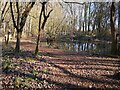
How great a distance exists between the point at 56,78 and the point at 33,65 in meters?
2.43

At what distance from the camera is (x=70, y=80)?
11.6 m

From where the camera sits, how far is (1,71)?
12172 mm

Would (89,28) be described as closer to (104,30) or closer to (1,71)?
(104,30)

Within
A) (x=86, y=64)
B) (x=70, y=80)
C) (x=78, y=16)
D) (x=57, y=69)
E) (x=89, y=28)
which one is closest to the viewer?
(x=70, y=80)

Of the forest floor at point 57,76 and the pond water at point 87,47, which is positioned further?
the pond water at point 87,47

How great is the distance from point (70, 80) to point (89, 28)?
50.8 meters

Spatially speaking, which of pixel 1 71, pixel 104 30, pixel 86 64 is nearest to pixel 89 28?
pixel 104 30

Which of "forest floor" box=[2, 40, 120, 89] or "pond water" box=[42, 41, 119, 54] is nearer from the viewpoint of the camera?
"forest floor" box=[2, 40, 120, 89]

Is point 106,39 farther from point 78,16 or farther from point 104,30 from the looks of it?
point 78,16

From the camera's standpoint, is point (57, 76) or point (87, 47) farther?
point (87, 47)

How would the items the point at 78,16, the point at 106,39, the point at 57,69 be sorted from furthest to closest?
1. the point at 78,16
2. the point at 106,39
3. the point at 57,69

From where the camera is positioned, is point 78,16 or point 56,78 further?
point 78,16

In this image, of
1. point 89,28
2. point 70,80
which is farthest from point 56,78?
point 89,28

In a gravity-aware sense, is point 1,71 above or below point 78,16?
below
